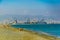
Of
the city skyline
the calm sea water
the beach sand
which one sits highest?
the city skyline

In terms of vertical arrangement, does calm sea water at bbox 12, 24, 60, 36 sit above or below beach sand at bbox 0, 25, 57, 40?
above

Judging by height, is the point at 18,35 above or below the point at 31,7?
below

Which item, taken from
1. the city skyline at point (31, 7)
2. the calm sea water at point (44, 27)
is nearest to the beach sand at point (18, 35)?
the calm sea water at point (44, 27)

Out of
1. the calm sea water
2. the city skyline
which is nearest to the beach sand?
Result: the calm sea water

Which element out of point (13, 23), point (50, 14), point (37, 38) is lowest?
point (37, 38)

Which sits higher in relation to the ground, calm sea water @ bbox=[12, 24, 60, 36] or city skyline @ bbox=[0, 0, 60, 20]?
city skyline @ bbox=[0, 0, 60, 20]

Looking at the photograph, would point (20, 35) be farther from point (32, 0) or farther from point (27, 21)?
point (32, 0)

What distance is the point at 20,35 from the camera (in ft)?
4.41

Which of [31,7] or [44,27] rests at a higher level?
[31,7]

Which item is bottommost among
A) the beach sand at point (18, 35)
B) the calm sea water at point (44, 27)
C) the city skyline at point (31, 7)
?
the beach sand at point (18, 35)

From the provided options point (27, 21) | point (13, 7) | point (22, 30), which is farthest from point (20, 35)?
point (13, 7)

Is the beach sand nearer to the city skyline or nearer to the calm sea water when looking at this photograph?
the calm sea water

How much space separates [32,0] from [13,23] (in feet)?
1.15

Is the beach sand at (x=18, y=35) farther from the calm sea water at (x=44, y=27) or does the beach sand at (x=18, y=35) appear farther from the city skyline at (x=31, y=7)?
the city skyline at (x=31, y=7)
